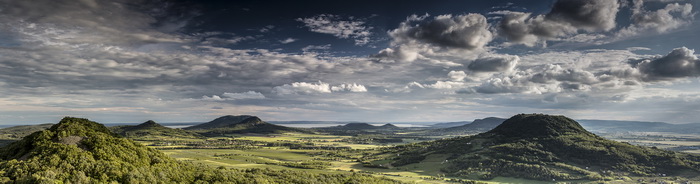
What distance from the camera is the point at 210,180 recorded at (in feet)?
356

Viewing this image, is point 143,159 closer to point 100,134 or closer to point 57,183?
point 100,134

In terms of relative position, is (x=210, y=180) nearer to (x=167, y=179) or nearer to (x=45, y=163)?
(x=167, y=179)

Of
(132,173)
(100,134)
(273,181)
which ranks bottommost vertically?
(273,181)

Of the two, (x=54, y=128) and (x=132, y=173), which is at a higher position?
Answer: (x=54, y=128)

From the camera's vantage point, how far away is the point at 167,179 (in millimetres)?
98125

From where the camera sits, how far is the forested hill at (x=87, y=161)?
74.9m

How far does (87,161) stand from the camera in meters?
83.8

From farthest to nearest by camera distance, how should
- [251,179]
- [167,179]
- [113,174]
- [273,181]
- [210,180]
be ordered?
1. [273,181]
2. [251,179]
3. [210,180]
4. [167,179]
5. [113,174]

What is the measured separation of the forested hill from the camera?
74.9 m

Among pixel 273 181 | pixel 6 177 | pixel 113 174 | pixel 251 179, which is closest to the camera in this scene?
pixel 6 177

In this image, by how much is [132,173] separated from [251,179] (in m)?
39.8

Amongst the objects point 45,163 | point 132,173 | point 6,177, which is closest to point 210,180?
point 132,173

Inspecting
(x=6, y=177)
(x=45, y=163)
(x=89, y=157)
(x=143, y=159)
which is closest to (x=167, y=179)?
(x=143, y=159)

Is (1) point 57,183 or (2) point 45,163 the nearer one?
(1) point 57,183
